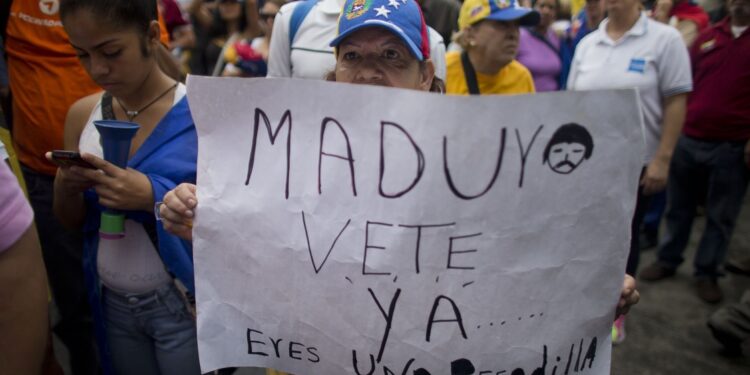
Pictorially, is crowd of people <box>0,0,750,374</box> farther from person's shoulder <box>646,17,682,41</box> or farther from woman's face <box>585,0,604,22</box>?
woman's face <box>585,0,604,22</box>

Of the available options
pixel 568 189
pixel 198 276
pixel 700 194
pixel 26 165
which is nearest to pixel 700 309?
pixel 700 194

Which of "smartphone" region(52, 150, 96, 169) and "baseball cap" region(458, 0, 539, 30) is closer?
"smartphone" region(52, 150, 96, 169)

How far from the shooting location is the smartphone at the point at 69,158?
1.35 m

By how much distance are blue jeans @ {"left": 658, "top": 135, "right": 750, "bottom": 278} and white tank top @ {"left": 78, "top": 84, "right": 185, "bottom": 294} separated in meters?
3.68

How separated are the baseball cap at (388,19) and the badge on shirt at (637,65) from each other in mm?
2127

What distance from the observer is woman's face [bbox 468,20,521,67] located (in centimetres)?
272

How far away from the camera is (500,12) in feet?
8.86

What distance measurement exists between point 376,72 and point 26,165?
178 cm

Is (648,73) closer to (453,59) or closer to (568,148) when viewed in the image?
(453,59)

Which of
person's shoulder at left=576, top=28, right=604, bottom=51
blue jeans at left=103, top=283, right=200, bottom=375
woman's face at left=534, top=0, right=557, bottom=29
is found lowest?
blue jeans at left=103, top=283, right=200, bottom=375

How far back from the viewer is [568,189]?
3.40 feet

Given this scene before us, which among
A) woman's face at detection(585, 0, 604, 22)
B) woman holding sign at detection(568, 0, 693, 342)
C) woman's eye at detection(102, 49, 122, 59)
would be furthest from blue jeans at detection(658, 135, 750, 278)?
woman's eye at detection(102, 49, 122, 59)

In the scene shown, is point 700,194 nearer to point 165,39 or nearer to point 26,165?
point 165,39

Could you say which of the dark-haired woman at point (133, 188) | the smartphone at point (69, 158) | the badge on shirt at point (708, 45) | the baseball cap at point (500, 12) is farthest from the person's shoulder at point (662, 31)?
the smartphone at point (69, 158)
